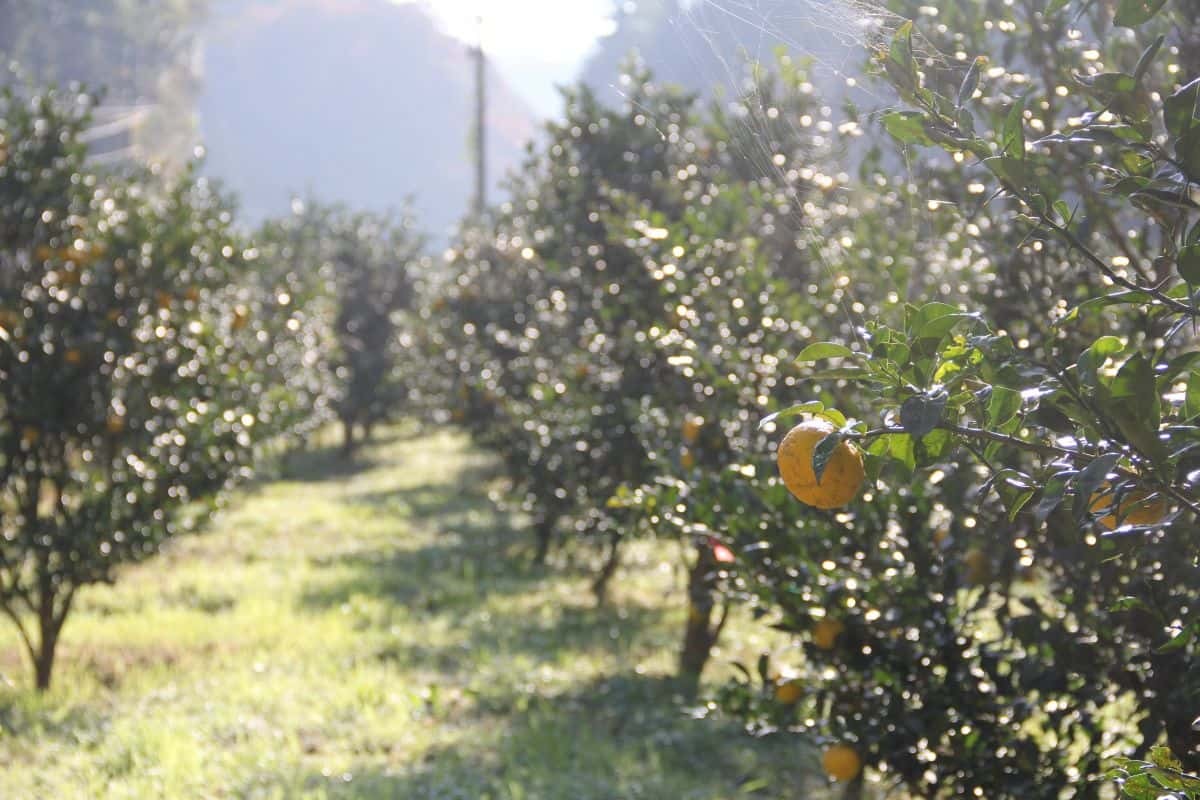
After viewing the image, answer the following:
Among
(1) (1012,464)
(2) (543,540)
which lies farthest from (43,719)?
(2) (543,540)

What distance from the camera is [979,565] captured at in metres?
3.62

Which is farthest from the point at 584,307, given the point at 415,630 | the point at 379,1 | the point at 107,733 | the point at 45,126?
the point at 379,1

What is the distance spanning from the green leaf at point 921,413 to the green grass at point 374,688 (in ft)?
11.2

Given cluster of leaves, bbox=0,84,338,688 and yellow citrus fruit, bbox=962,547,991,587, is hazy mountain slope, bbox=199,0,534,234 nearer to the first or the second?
cluster of leaves, bbox=0,84,338,688

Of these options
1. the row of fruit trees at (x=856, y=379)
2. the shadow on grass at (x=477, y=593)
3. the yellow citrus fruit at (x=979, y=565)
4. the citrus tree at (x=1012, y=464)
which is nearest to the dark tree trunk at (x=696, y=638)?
the row of fruit trees at (x=856, y=379)

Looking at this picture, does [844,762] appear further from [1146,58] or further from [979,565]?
[1146,58]

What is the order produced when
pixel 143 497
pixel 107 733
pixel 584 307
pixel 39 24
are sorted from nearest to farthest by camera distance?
pixel 107 733 → pixel 143 497 → pixel 584 307 → pixel 39 24

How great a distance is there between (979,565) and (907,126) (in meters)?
2.31

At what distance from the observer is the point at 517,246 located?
11344mm

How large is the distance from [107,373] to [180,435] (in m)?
0.52

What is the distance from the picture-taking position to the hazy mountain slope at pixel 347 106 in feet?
296

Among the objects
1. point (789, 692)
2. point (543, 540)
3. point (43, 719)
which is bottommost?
point (43, 719)

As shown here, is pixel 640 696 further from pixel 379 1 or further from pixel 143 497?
pixel 379 1

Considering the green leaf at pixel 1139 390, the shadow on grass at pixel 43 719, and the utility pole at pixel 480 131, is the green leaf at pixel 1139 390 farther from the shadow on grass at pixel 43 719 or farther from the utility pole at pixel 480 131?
the utility pole at pixel 480 131
